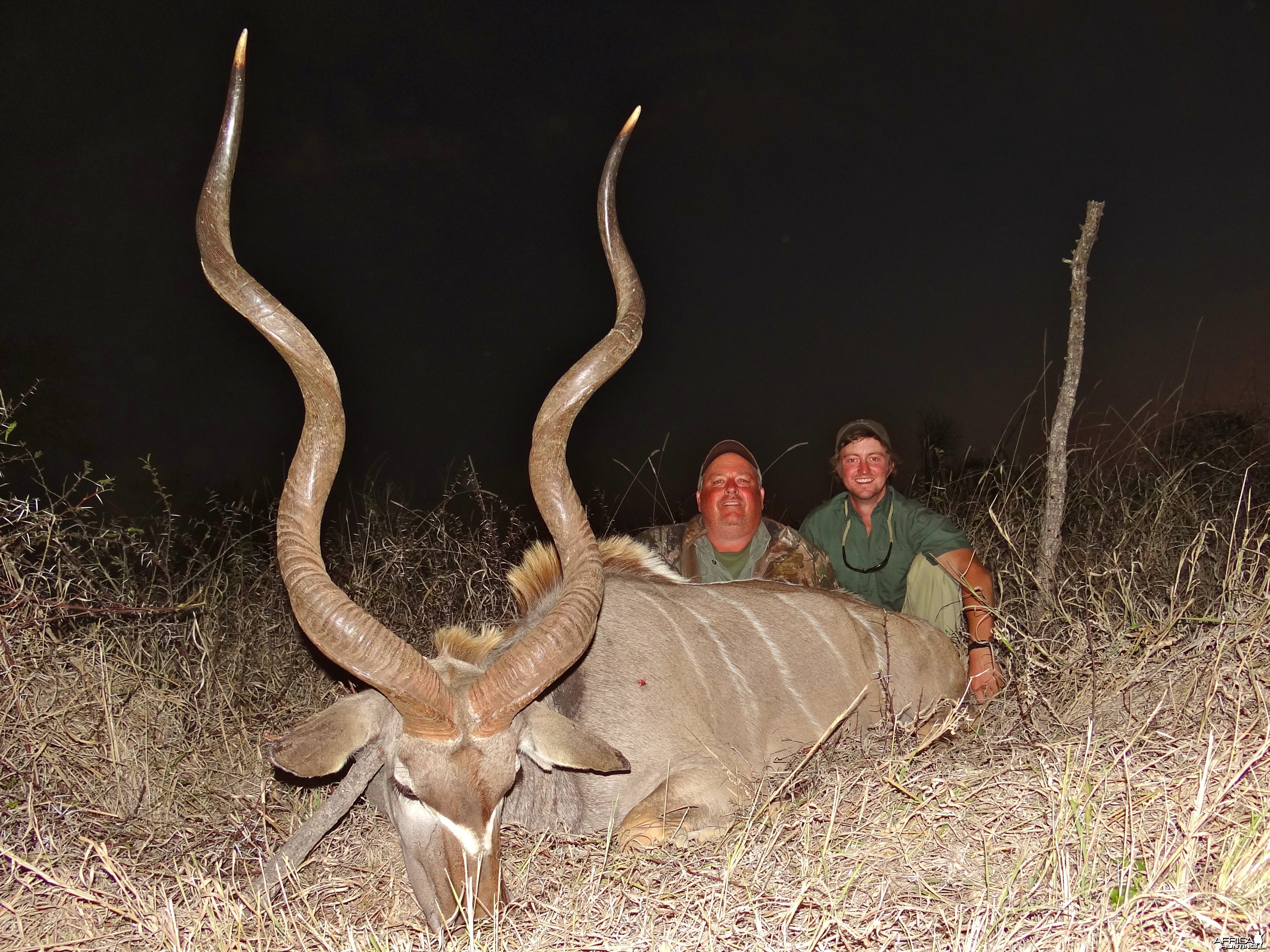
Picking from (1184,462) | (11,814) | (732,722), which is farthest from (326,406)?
(1184,462)

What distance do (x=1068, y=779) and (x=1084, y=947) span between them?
1.87 feet

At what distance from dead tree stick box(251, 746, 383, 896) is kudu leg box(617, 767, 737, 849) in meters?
0.74

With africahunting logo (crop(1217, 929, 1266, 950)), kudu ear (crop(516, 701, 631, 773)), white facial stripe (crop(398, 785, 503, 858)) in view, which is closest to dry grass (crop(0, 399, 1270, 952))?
africahunting logo (crop(1217, 929, 1266, 950))

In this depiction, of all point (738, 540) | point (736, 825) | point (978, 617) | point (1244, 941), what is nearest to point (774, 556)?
point (738, 540)

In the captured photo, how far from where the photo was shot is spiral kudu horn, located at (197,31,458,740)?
2322mm

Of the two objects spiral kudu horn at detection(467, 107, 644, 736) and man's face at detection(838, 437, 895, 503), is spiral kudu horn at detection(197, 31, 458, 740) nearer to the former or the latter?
spiral kudu horn at detection(467, 107, 644, 736)

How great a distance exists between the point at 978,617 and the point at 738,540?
1.26 m

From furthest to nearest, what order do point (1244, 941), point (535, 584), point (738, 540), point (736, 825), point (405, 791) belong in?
point (738, 540) → point (535, 584) → point (736, 825) → point (405, 791) → point (1244, 941)

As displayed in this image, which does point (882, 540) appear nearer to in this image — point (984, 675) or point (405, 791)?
point (984, 675)

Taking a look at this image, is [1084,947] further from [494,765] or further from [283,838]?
[283,838]

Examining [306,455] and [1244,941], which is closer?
[1244,941]

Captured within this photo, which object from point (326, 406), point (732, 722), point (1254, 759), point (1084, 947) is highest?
point (326, 406)

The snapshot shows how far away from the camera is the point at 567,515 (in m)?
2.75

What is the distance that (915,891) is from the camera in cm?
207
